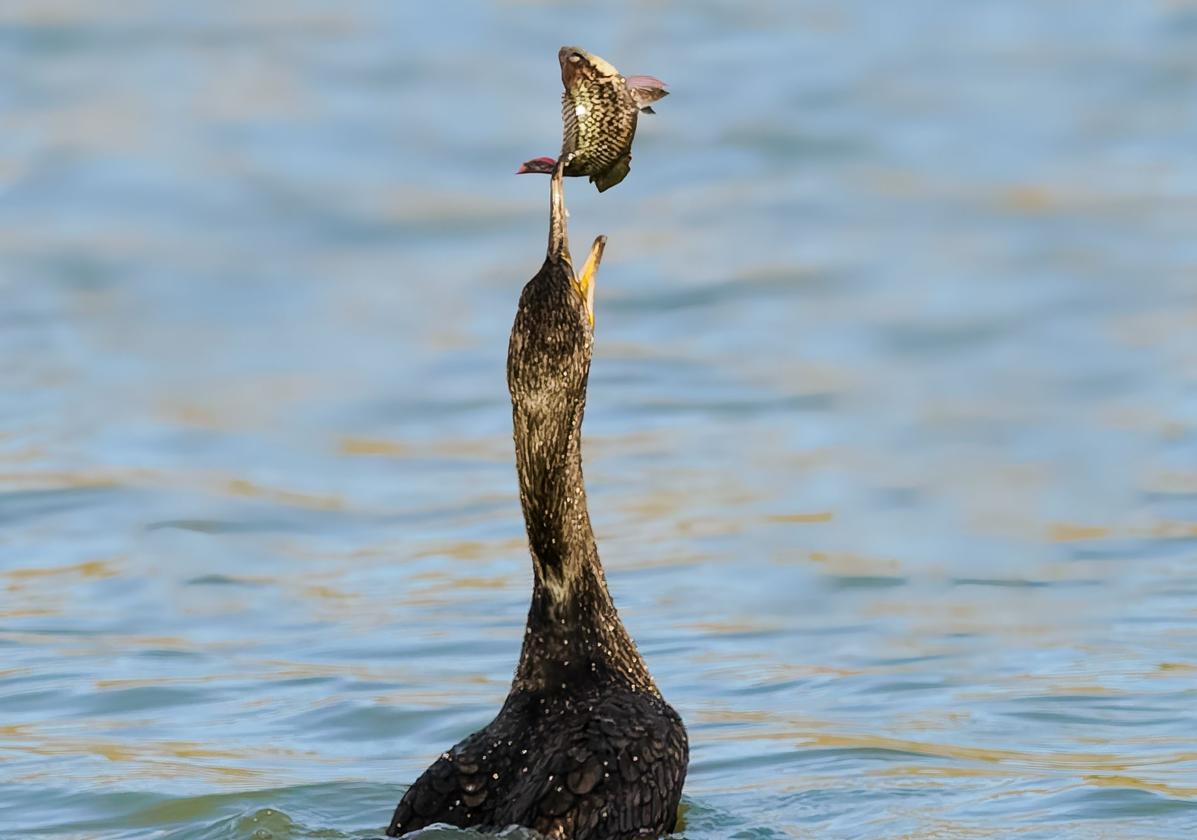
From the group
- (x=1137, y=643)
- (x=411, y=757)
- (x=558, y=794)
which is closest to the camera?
(x=558, y=794)

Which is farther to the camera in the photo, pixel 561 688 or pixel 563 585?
pixel 563 585

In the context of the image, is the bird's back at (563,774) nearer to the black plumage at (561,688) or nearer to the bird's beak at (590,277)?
the black plumage at (561,688)

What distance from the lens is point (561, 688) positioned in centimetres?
821

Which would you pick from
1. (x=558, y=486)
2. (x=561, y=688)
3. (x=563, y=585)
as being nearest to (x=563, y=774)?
(x=561, y=688)

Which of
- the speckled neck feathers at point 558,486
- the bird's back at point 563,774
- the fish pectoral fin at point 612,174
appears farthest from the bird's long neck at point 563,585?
the fish pectoral fin at point 612,174

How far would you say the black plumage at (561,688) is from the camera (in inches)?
300

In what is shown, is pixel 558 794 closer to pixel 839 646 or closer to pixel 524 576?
pixel 839 646

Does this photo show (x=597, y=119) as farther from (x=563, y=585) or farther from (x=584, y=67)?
(x=563, y=585)

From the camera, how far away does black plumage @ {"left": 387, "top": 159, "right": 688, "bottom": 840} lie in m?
7.61

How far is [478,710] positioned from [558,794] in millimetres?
3246

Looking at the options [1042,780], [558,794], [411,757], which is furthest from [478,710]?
[558,794]

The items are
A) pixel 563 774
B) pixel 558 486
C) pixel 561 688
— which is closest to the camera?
pixel 563 774

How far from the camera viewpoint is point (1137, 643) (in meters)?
11.5

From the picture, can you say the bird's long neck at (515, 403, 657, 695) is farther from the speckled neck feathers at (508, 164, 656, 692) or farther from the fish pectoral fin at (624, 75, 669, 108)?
the fish pectoral fin at (624, 75, 669, 108)
